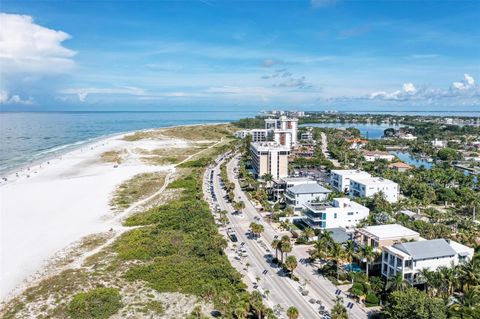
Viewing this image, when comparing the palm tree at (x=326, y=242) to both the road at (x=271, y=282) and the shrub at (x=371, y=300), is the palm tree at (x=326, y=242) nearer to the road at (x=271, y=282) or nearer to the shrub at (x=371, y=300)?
the road at (x=271, y=282)

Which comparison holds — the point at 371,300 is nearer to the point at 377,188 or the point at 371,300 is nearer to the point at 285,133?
the point at 377,188

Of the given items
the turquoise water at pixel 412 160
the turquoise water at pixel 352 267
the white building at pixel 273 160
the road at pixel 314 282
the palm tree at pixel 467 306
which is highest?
the white building at pixel 273 160

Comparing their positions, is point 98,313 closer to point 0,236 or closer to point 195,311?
point 195,311

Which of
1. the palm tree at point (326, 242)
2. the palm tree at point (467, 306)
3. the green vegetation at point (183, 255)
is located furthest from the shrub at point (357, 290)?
the green vegetation at point (183, 255)

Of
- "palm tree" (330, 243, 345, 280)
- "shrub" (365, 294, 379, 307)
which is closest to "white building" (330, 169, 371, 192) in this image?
"palm tree" (330, 243, 345, 280)

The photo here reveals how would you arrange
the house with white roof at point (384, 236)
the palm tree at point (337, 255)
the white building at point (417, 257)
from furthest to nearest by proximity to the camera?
the house with white roof at point (384, 236)
the palm tree at point (337, 255)
the white building at point (417, 257)

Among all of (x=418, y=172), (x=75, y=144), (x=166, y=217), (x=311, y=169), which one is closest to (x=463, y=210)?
(x=418, y=172)

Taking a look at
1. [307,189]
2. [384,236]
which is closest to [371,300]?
[384,236]
